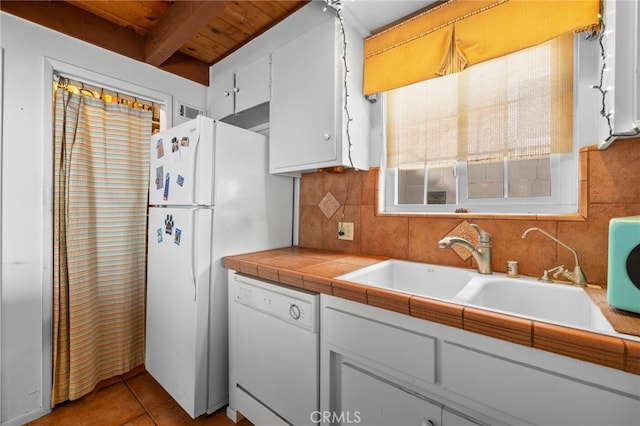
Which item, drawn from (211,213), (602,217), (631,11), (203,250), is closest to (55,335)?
(203,250)

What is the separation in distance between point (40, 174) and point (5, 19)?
2.71 feet

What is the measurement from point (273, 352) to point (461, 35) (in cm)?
177

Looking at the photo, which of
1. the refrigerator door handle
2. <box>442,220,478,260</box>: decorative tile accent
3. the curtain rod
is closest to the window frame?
<box>442,220,478,260</box>: decorative tile accent

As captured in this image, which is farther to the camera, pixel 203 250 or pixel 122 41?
pixel 122 41

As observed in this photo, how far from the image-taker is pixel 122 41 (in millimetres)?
1902

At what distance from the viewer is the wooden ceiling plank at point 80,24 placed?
5.09ft

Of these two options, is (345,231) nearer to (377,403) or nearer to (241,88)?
(377,403)

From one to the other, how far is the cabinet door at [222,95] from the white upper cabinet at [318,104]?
0.51 m

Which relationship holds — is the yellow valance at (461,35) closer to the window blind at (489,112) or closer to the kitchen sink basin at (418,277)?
the window blind at (489,112)

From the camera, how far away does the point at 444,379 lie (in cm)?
86

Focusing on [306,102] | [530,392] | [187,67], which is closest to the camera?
[530,392]

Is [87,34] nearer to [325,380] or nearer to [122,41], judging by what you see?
[122,41]

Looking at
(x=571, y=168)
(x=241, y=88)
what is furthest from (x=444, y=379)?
(x=241, y=88)

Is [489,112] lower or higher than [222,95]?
lower
